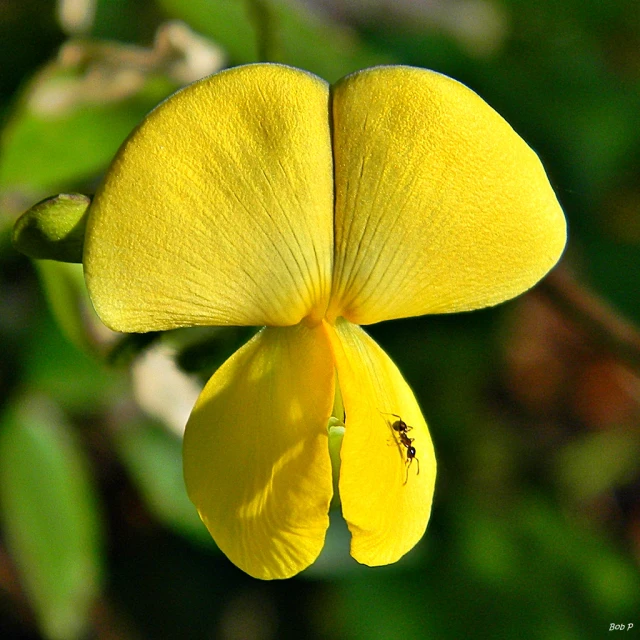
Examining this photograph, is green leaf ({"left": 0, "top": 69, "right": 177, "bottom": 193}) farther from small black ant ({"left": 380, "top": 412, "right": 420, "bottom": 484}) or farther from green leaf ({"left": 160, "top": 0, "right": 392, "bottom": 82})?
→ small black ant ({"left": 380, "top": 412, "right": 420, "bottom": 484})

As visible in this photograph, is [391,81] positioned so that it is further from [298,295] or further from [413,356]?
[413,356]

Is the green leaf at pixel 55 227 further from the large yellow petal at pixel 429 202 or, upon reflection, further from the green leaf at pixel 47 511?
the green leaf at pixel 47 511

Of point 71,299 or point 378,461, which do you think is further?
point 71,299

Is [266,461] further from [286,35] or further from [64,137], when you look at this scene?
[286,35]

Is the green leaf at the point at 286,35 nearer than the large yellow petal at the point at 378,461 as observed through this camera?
No

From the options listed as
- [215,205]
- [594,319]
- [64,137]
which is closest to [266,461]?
[215,205]

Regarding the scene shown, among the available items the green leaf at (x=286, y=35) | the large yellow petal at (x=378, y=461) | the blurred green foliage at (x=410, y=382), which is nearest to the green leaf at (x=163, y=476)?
the blurred green foliage at (x=410, y=382)
